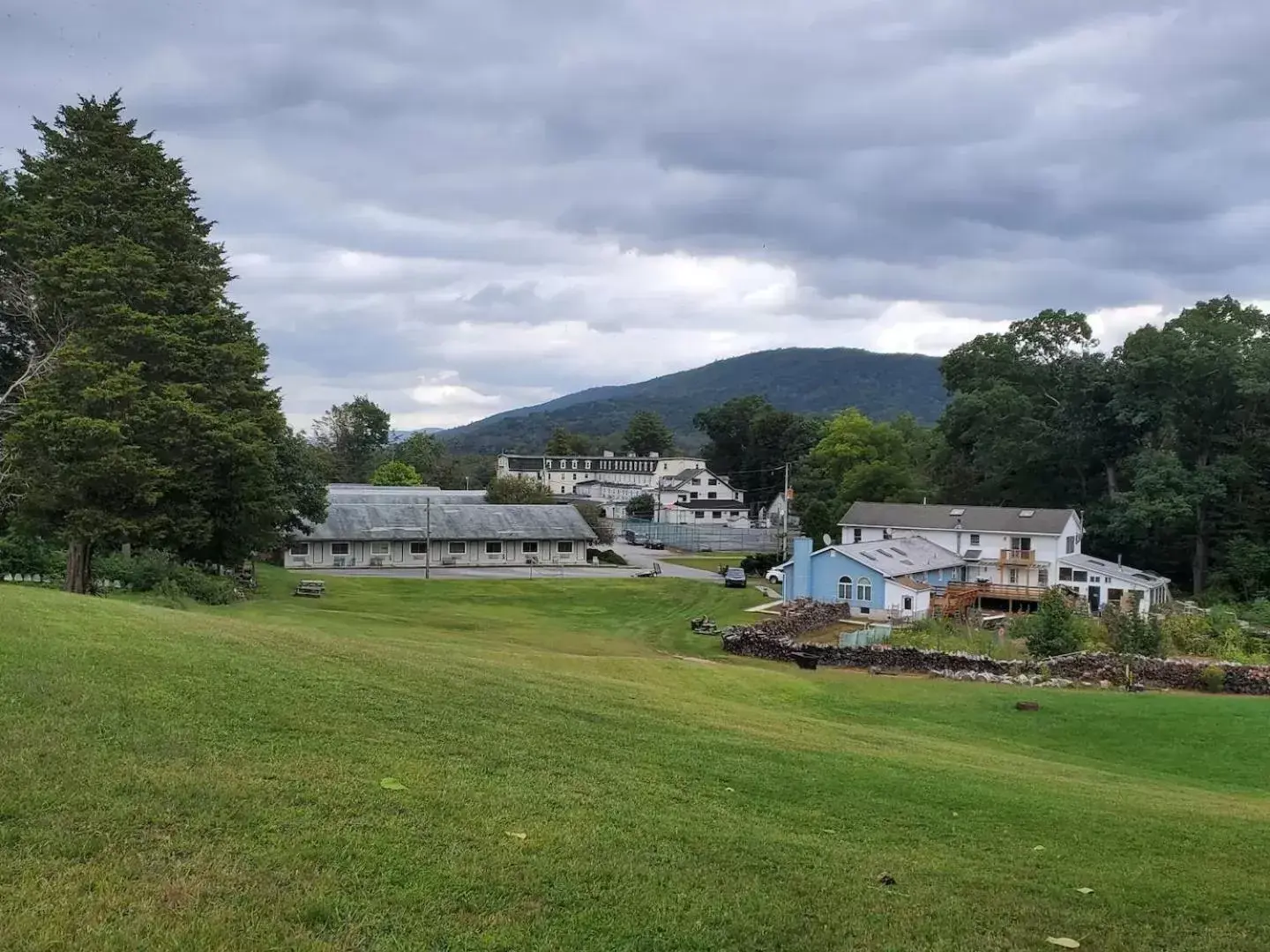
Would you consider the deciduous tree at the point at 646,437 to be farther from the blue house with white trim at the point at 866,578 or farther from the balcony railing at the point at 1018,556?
the blue house with white trim at the point at 866,578

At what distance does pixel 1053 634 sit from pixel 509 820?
28732mm

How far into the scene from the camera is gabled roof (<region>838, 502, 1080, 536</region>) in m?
52.6

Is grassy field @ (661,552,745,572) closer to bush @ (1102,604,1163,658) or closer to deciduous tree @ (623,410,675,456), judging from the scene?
bush @ (1102,604,1163,658)

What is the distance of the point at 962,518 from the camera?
181 feet

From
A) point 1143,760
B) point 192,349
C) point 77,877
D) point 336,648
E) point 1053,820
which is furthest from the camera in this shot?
point 192,349

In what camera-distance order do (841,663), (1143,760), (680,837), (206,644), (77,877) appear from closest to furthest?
(77,877) < (680,837) < (206,644) < (1143,760) < (841,663)

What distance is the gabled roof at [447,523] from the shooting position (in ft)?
211

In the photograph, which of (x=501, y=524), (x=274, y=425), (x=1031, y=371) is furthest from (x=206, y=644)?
(x=1031, y=371)

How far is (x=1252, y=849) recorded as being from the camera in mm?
9336

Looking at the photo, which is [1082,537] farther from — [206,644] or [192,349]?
[206,644]

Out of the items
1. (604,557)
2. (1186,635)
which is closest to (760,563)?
(604,557)

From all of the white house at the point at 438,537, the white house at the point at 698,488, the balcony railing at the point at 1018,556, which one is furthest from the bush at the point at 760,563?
the white house at the point at 698,488

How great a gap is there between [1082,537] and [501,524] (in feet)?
130

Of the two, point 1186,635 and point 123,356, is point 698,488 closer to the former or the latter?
point 1186,635
